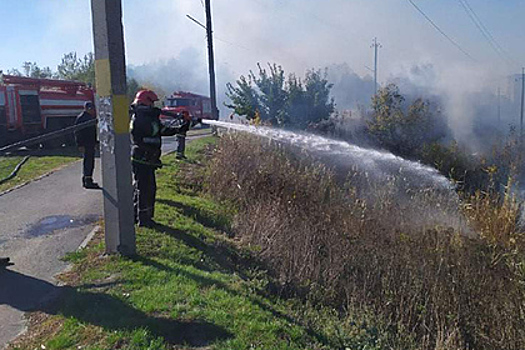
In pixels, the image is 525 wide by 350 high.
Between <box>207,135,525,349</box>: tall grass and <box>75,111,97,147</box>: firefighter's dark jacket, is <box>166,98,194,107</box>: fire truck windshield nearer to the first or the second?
<box>75,111,97,147</box>: firefighter's dark jacket

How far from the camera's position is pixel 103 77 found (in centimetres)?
534

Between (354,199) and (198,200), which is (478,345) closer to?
(354,199)

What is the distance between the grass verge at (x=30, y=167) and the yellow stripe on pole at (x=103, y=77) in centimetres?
590

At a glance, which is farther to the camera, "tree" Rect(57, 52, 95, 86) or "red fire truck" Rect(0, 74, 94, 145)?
"tree" Rect(57, 52, 95, 86)

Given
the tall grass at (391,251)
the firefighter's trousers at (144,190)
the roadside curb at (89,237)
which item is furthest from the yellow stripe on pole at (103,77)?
the tall grass at (391,251)

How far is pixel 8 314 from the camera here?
4453 millimetres

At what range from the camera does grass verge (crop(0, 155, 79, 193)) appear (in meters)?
11.2

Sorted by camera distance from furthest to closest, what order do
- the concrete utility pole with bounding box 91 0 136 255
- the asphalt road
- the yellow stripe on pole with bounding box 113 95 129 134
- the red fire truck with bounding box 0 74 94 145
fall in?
the red fire truck with bounding box 0 74 94 145, the yellow stripe on pole with bounding box 113 95 129 134, the concrete utility pole with bounding box 91 0 136 255, the asphalt road

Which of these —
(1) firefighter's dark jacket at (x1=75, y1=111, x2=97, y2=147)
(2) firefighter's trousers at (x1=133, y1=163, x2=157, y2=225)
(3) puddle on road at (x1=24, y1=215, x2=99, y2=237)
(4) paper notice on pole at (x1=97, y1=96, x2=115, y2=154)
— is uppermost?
(4) paper notice on pole at (x1=97, y1=96, x2=115, y2=154)

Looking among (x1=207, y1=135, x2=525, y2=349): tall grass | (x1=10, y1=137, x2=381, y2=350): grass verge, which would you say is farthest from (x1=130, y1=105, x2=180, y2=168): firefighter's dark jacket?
(x1=207, y1=135, x2=525, y2=349): tall grass

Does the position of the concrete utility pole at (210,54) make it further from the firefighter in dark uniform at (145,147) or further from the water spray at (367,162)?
the firefighter in dark uniform at (145,147)

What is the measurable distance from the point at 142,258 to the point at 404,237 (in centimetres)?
366

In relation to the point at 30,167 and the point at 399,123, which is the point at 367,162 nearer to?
the point at 30,167

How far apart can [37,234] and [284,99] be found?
45.0 ft
